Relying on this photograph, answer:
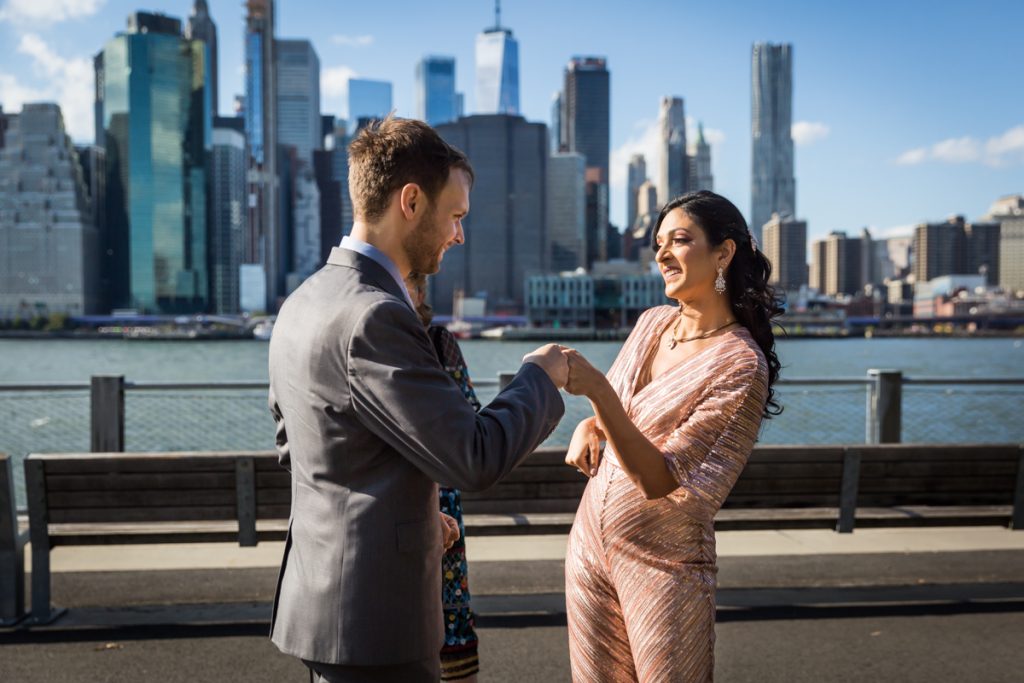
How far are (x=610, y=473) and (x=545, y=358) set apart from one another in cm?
63

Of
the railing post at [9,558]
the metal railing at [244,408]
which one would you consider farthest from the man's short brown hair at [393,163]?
the metal railing at [244,408]

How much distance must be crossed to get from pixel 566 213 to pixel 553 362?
171 m

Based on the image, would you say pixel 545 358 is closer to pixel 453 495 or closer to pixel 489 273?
pixel 453 495

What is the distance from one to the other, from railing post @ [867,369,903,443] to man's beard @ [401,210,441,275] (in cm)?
689

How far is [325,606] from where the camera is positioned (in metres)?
1.89

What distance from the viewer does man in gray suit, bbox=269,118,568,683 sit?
1755mm

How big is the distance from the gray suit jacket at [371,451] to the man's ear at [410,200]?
0.40ft

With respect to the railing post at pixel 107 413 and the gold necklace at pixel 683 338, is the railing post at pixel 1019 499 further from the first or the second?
the railing post at pixel 107 413

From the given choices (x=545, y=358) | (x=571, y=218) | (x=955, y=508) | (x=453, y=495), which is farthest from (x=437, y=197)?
(x=571, y=218)

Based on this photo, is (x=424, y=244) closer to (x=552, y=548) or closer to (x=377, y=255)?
(x=377, y=255)

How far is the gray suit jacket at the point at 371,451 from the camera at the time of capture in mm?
1748

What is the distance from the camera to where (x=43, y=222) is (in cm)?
14212

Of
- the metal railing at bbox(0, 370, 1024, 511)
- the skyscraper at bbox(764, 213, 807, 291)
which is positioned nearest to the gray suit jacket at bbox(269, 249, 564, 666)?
the metal railing at bbox(0, 370, 1024, 511)

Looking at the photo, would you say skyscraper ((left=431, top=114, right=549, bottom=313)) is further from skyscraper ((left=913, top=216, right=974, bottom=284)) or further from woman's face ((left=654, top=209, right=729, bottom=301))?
woman's face ((left=654, top=209, right=729, bottom=301))
